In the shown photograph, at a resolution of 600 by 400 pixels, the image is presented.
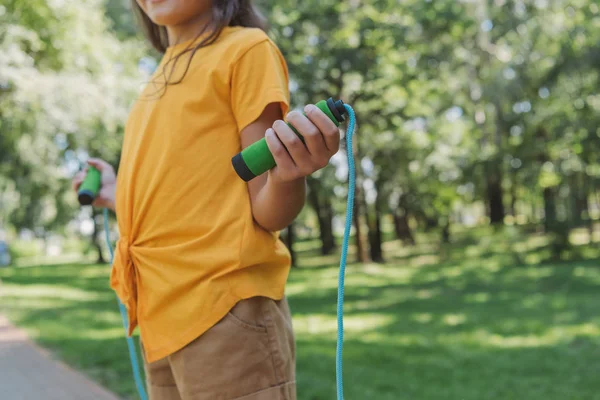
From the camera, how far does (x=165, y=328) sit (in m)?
1.56

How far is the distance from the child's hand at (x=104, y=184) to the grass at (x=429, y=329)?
3.40 meters

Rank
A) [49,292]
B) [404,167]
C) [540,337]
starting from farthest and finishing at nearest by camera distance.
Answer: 1. [404,167]
2. [49,292]
3. [540,337]

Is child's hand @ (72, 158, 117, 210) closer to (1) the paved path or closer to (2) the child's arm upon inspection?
(2) the child's arm

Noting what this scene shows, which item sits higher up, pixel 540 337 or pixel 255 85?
pixel 255 85

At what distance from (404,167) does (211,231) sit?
2030 centimetres

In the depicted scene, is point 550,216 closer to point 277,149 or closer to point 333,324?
point 333,324

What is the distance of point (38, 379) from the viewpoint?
620 centimetres

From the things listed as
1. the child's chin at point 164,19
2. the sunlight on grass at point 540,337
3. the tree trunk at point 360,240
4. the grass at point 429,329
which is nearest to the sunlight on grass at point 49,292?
the grass at point 429,329

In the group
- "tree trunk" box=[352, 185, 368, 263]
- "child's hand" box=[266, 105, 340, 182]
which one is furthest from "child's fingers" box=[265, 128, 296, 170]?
"tree trunk" box=[352, 185, 368, 263]

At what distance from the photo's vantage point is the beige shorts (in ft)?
4.88

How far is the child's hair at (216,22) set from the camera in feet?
5.50


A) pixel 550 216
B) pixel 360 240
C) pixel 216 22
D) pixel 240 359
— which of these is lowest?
pixel 360 240

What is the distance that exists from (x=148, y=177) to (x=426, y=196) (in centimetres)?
2463

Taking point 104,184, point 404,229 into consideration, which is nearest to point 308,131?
point 104,184
